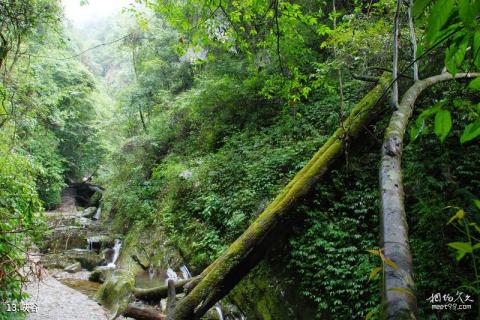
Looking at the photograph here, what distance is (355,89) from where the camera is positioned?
333 inches

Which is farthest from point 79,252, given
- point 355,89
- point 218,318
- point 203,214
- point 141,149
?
point 355,89

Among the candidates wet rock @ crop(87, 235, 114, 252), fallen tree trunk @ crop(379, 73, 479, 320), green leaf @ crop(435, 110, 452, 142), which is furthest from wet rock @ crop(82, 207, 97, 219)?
green leaf @ crop(435, 110, 452, 142)

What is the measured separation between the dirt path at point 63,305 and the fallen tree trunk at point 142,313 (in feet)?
3.34

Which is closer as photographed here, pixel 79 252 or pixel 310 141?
pixel 310 141

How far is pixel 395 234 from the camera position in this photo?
5.18ft

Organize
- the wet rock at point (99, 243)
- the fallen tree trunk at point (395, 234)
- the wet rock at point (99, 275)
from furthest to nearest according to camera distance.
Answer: the wet rock at point (99, 243), the wet rock at point (99, 275), the fallen tree trunk at point (395, 234)

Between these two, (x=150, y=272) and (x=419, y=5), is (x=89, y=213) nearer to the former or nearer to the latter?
(x=150, y=272)

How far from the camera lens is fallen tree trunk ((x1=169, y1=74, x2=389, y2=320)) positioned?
4.03 meters

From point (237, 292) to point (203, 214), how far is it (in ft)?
8.50

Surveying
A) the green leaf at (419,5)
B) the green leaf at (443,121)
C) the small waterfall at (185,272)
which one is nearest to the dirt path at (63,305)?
the small waterfall at (185,272)

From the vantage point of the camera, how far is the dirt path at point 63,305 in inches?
253

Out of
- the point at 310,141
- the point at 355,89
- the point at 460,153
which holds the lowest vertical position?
the point at 460,153

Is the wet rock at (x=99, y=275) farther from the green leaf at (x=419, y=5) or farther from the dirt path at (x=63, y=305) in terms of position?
the green leaf at (x=419, y=5)

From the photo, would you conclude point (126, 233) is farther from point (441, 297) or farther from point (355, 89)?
point (441, 297)
